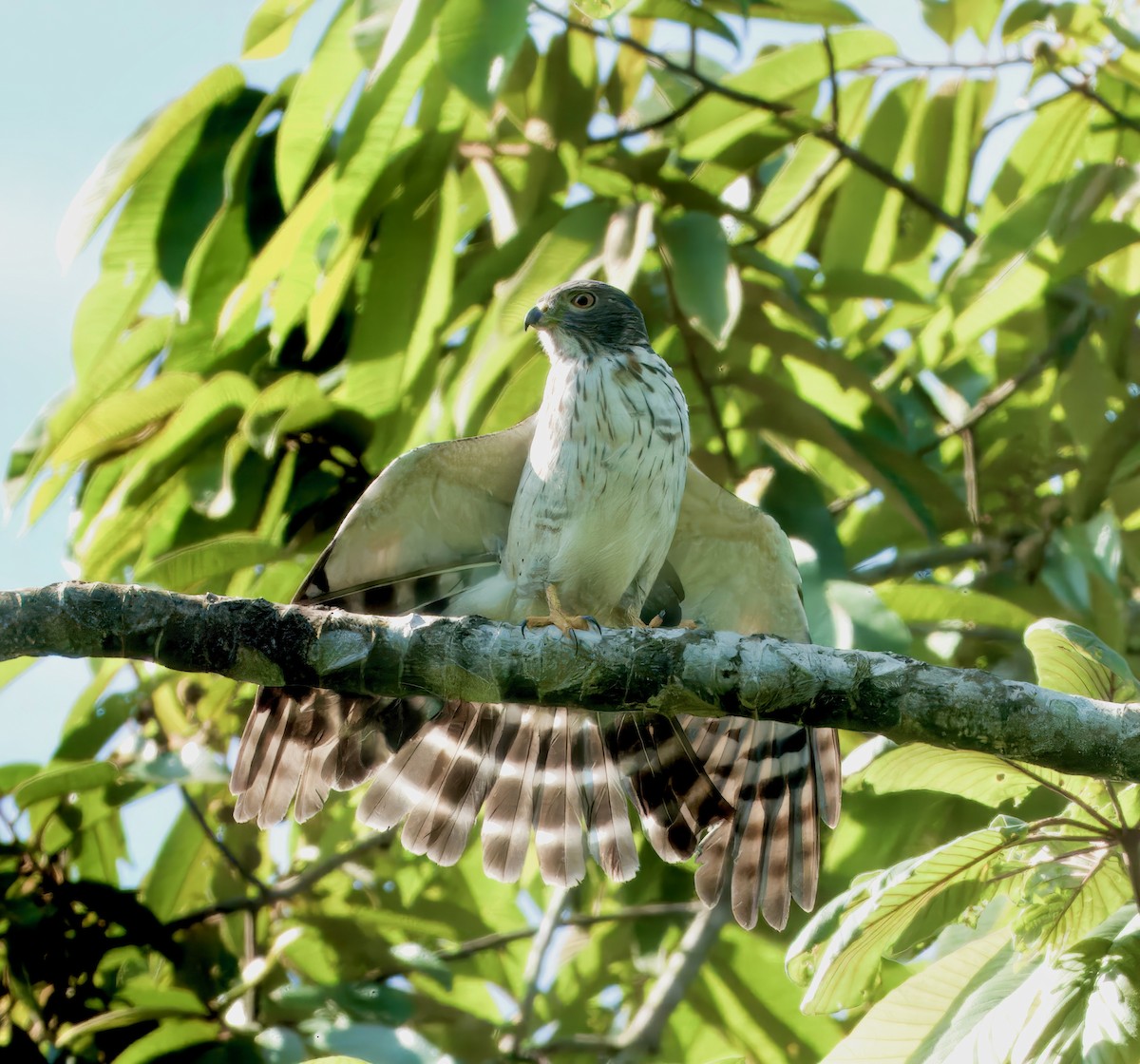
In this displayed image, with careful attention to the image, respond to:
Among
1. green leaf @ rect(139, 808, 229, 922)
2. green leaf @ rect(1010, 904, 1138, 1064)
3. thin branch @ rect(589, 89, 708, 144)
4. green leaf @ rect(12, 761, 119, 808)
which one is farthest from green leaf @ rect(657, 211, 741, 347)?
green leaf @ rect(139, 808, 229, 922)

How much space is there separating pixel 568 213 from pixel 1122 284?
2.11 m

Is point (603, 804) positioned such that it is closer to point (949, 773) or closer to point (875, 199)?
point (949, 773)

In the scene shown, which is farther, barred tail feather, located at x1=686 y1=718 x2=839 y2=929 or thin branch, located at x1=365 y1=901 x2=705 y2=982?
thin branch, located at x1=365 y1=901 x2=705 y2=982

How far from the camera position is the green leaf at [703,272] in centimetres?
328

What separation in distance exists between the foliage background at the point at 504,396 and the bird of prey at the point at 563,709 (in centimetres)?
18

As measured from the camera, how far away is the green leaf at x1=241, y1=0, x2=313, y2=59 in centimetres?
352

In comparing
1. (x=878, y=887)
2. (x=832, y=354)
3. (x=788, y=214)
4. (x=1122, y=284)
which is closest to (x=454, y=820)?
(x=878, y=887)

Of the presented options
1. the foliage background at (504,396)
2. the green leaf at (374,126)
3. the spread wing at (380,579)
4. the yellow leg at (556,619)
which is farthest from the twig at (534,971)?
the green leaf at (374,126)

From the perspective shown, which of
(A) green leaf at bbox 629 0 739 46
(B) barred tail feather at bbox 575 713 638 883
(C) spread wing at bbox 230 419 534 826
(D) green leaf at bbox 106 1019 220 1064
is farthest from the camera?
(A) green leaf at bbox 629 0 739 46

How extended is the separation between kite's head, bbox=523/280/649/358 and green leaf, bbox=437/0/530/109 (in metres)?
1.15

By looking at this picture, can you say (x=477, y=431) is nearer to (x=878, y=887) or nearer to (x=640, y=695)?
(x=640, y=695)

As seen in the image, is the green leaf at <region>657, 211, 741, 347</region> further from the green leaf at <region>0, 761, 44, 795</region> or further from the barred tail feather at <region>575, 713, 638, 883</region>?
the green leaf at <region>0, 761, 44, 795</region>

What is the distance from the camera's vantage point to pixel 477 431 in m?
3.80

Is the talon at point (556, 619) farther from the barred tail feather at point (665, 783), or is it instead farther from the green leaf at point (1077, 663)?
the green leaf at point (1077, 663)
